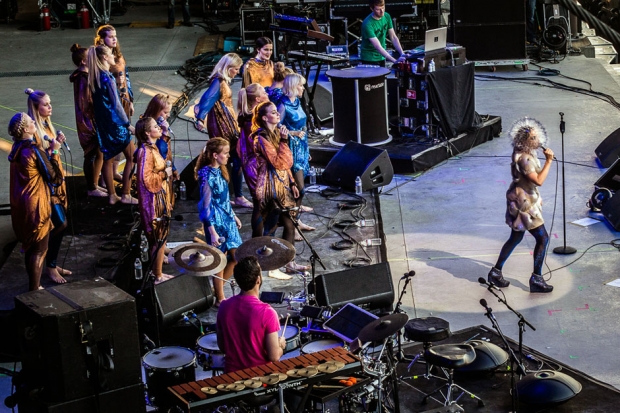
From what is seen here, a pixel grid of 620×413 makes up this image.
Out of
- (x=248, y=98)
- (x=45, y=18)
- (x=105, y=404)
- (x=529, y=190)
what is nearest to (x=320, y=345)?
(x=105, y=404)

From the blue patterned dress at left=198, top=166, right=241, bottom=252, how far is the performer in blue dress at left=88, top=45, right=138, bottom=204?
88.1 inches

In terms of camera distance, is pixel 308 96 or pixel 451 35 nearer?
pixel 308 96

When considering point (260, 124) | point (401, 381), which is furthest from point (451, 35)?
point (401, 381)

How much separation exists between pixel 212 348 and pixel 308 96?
7399 millimetres

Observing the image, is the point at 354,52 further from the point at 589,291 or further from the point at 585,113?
the point at 589,291

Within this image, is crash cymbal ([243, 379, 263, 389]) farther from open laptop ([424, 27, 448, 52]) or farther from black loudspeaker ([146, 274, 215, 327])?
open laptop ([424, 27, 448, 52])

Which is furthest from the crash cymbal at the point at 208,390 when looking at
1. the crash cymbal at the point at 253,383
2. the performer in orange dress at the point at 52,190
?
the performer in orange dress at the point at 52,190

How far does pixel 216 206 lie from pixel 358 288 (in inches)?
58.6

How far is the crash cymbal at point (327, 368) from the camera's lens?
20.5 ft

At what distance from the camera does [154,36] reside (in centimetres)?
2241

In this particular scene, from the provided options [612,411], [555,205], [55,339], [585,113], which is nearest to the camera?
[55,339]

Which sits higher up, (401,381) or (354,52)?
(354,52)

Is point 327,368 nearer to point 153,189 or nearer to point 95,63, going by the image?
point 153,189

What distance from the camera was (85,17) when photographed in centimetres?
2308
